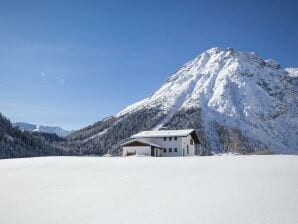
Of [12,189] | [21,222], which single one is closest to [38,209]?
[21,222]

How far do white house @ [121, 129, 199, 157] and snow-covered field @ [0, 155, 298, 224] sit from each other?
→ 42.5 meters

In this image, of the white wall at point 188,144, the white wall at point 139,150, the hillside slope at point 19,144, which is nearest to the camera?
the white wall at point 139,150

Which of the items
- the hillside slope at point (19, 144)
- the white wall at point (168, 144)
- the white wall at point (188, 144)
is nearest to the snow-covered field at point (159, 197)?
the white wall at point (168, 144)

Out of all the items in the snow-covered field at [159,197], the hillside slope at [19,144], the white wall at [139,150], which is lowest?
the snow-covered field at [159,197]

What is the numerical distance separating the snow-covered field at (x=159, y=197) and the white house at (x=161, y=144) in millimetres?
42492

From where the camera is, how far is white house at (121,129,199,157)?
222ft

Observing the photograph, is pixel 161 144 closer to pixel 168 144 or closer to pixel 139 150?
pixel 168 144

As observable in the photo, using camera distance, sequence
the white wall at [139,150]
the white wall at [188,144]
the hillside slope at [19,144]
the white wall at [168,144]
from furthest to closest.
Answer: the hillside slope at [19,144] → the white wall at [188,144] → the white wall at [168,144] → the white wall at [139,150]

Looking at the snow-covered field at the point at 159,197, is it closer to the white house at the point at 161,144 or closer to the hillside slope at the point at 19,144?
the white house at the point at 161,144

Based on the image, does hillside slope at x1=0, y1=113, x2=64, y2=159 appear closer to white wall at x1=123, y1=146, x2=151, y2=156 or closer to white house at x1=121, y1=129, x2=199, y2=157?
white wall at x1=123, y1=146, x2=151, y2=156

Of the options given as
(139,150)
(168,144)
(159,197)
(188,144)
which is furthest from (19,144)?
(159,197)

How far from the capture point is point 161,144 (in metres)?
70.4

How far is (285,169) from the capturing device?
21938mm

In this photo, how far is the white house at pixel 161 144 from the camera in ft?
222
